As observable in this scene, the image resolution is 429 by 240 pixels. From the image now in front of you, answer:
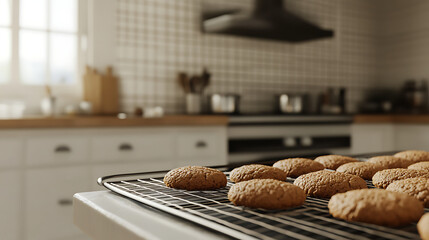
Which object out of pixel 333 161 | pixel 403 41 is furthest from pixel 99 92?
pixel 403 41

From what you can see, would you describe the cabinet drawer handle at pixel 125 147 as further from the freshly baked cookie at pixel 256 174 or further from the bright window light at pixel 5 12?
the freshly baked cookie at pixel 256 174

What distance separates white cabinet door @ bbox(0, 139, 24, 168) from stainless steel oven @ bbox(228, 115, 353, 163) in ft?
4.05

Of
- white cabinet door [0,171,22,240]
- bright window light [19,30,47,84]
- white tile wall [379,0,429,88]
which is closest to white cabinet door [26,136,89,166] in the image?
white cabinet door [0,171,22,240]

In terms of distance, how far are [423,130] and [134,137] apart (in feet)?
7.34

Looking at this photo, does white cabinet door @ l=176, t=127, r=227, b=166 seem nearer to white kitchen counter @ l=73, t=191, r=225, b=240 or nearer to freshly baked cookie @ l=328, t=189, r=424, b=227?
white kitchen counter @ l=73, t=191, r=225, b=240

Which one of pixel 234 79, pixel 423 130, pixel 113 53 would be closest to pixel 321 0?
pixel 234 79

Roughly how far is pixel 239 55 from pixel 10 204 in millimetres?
2141

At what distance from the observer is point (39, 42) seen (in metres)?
2.76

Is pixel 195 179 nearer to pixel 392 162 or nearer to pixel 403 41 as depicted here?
pixel 392 162

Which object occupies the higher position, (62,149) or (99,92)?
(99,92)

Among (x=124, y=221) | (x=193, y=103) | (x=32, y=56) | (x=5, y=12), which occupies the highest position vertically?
(x=5, y=12)

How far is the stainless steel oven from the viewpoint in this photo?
265cm

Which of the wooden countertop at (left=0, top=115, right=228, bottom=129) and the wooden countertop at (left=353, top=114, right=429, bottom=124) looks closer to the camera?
the wooden countertop at (left=0, top=115, right=228, bottom=129)

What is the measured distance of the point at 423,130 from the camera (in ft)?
10.2
